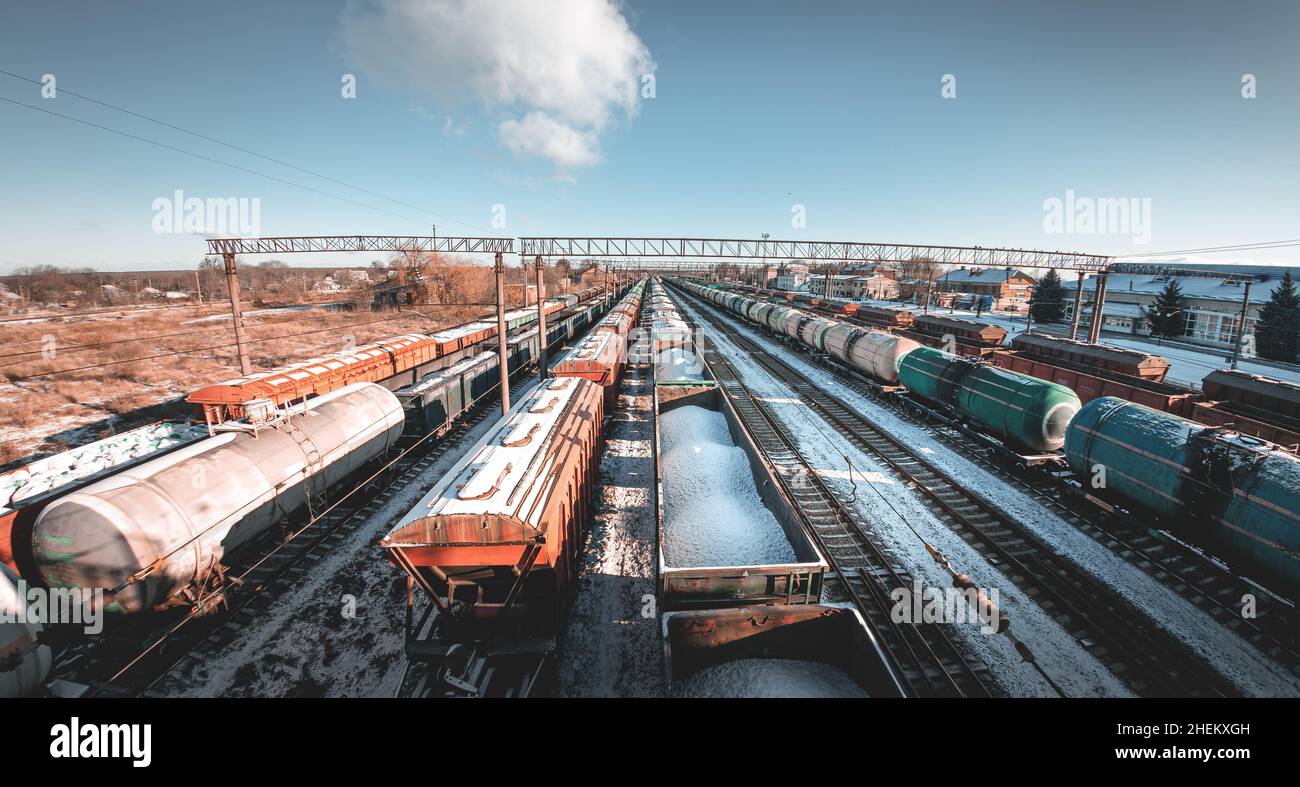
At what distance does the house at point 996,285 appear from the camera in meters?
80.4

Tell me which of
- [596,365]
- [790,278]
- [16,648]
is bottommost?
[16,648]

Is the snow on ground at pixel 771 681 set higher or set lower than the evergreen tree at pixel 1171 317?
lower

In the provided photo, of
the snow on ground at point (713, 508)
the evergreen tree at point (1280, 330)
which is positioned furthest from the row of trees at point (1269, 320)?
the snow on ground at point (713, 508)

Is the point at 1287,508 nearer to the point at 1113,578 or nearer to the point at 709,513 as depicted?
the point at 1113,578

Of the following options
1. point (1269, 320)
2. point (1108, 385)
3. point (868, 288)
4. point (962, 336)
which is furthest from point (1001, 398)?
point (868, 288)

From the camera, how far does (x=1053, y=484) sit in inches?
556

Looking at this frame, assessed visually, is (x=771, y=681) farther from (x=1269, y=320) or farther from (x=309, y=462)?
(x=1269, y=320)

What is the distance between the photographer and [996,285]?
8125cm

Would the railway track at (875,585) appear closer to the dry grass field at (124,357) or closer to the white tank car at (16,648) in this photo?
the white tank car at (16,648)

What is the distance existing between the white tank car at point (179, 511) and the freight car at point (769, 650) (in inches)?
342

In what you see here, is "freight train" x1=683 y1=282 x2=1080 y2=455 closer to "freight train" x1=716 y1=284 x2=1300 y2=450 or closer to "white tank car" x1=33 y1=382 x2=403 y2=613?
"freight train" x1=716 y1=284 x2=1300 y2=450

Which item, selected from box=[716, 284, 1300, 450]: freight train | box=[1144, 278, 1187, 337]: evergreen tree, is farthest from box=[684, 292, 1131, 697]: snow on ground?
box=[1144, 278, 1187, 337]: evergreen tree

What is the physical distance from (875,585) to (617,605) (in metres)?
5.41
